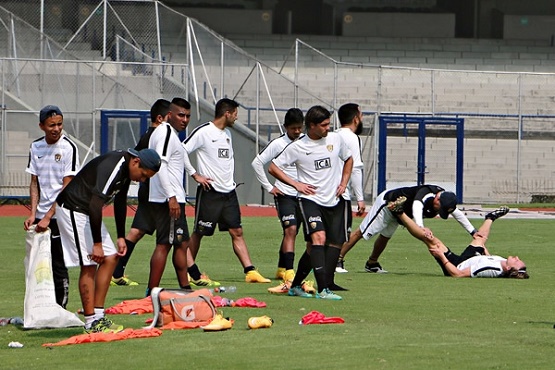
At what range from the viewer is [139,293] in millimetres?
13438

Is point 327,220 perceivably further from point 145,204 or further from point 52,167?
point 52,167

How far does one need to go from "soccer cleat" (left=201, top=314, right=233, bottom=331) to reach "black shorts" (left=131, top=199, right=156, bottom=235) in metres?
3.21

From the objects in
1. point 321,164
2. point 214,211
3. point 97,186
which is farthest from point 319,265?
point 97,186

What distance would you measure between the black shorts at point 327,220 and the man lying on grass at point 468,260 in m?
2.36

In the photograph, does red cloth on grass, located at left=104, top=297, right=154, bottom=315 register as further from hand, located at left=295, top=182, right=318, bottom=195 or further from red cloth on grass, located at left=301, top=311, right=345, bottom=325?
hand, located at left=295, top=182, right=318, bottom=195

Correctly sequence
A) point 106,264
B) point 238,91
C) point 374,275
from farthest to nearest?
point 238,91, point 374,275, point 106,264

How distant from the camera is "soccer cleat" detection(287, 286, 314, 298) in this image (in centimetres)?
1293

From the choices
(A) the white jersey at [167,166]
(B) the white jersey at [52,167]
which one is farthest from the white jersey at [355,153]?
(B) the white jersey at [52,167]

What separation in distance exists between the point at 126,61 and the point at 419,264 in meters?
18.0

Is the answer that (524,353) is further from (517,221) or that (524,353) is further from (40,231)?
(517,221)

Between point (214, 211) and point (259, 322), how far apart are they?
481 centimetres

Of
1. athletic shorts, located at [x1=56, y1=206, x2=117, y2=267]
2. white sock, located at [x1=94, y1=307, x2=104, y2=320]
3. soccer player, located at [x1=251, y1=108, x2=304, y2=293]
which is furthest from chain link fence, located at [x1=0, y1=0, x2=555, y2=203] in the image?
white sock, located at [x1=94, y1=307, x2=104, y2=320]

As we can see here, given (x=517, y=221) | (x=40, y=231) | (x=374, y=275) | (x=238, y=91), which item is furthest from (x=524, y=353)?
(x=238, y=91)

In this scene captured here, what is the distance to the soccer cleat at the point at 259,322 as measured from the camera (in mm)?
10227
